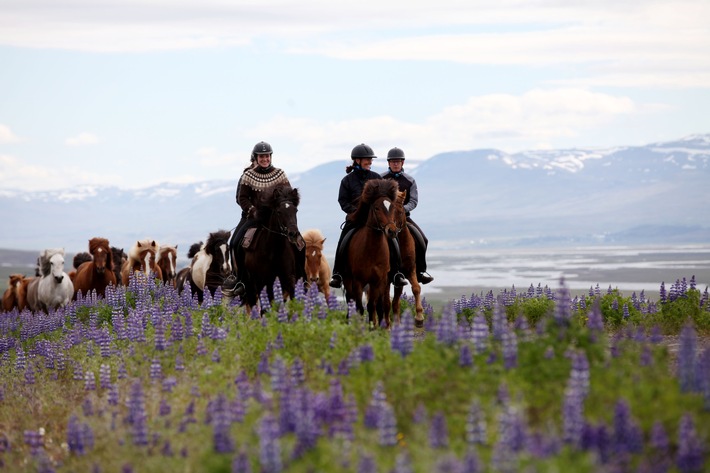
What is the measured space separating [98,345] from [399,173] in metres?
7.13

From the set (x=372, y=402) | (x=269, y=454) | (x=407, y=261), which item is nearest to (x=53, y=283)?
(x=407, y=261)

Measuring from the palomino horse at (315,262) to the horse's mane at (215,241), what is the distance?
2.93 metres

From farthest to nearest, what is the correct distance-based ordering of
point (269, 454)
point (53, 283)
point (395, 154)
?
point (53, 283) → point (395, 154) → point (269, 454)

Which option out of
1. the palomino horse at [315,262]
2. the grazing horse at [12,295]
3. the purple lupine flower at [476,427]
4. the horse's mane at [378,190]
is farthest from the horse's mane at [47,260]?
the purple lupine flower at [476,427]

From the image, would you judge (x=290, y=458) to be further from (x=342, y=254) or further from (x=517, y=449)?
(x=342, y=254)

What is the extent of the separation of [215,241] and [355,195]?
18.4 ft

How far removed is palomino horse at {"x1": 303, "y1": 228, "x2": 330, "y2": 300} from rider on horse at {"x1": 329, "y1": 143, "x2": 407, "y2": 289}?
0.57 m

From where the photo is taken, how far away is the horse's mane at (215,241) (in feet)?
79.7

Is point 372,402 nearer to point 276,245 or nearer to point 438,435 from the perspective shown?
point 438,435

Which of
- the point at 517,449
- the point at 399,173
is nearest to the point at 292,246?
the point at 399,173

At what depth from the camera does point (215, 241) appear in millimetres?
24438

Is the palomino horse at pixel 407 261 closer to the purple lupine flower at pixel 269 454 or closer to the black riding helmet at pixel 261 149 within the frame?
the black riding helmet at pixel 261 149

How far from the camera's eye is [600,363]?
32.0ft

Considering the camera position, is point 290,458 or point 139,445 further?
point 139,445
